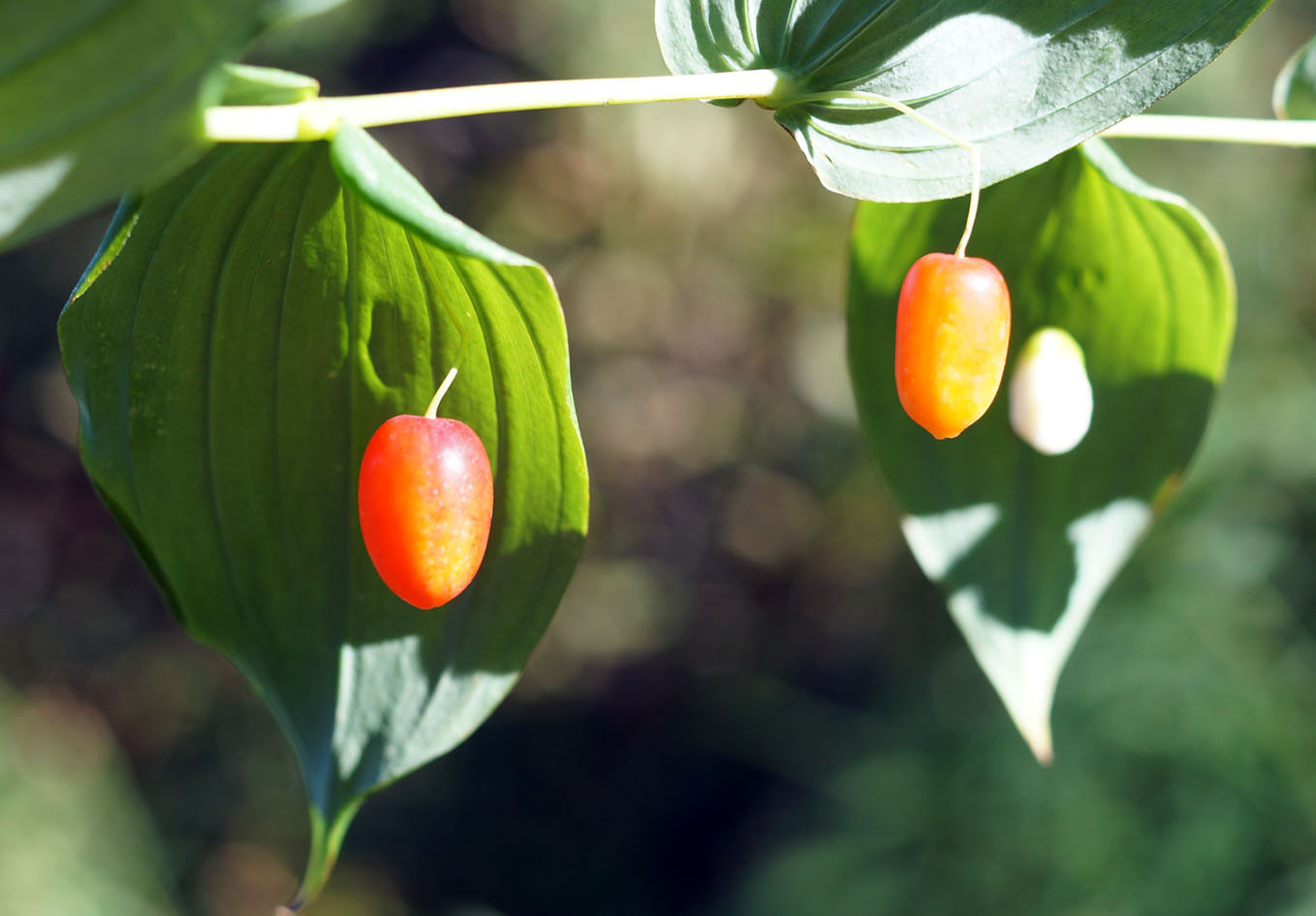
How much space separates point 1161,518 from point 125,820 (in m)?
2.07

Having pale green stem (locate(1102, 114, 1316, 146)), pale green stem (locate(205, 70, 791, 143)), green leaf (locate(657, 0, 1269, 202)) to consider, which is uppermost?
pale green stem (locate(205, 70, 791, 143))

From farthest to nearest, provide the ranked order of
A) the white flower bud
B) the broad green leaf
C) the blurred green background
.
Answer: the blurred green background → the white flower bud → the broad green leaf

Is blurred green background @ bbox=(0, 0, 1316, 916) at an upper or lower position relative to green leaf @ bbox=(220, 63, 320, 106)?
lower

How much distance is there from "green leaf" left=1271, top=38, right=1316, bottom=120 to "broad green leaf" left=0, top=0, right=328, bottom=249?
51cm

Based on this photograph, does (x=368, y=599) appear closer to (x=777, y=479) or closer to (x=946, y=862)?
(x=946, y=862)

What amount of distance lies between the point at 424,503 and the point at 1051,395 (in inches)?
11.8

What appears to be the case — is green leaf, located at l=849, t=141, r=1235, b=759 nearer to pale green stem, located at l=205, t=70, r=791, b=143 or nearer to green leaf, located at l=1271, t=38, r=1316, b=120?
green leaf, located at l=1271, t=38, r=1316, b=120

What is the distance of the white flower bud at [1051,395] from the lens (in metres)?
0.50

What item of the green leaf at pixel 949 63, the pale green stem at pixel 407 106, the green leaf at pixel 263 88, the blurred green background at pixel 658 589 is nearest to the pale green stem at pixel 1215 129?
the green leaf at pixel 949 63

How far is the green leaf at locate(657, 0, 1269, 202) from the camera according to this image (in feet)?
1.35

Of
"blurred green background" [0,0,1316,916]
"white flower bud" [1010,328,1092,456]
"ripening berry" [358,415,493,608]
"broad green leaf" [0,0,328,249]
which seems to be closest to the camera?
"broad green leaf" [0,0,328,249]

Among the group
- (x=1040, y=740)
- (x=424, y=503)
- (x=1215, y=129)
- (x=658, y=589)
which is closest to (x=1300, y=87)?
(x=1215, y=129)

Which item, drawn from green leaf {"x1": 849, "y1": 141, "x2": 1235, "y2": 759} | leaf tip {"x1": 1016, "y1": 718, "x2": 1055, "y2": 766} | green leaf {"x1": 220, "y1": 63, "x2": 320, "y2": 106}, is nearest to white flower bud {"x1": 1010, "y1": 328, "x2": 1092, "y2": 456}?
green leaf {"x1": 849, "y1": 141, "x2": 1235, "y2": 759}

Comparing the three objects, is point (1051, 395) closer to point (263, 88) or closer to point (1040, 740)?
point (1040, 740)
